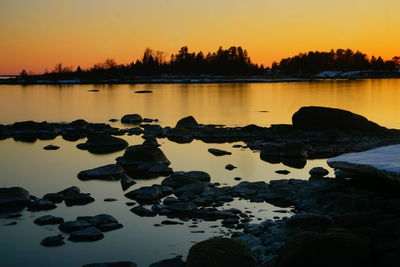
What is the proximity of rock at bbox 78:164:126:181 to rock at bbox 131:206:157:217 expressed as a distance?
164 inches

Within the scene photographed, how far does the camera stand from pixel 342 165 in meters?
13.3

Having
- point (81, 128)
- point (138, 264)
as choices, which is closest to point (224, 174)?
point (138, 264)

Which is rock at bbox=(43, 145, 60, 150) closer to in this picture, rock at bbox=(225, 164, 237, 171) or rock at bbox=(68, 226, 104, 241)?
rock at bbox=(225, 164, 237, 171)

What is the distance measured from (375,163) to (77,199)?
26.2 feet

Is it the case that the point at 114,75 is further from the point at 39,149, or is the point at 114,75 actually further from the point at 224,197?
the point at 224,197

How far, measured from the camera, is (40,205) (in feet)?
43.9

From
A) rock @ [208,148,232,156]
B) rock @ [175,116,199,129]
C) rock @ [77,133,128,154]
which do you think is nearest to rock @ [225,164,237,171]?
rock @ [208,148,232,156]

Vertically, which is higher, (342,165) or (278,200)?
(342,165)

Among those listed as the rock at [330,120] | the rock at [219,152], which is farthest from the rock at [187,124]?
the rock at [219,152]

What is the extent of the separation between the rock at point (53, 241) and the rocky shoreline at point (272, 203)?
21mm

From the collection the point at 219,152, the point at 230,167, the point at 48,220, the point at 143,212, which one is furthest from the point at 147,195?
the point at 219,152

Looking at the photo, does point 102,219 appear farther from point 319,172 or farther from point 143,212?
point 319,172

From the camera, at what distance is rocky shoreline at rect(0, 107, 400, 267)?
28.0ft

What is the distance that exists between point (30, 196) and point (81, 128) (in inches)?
767
